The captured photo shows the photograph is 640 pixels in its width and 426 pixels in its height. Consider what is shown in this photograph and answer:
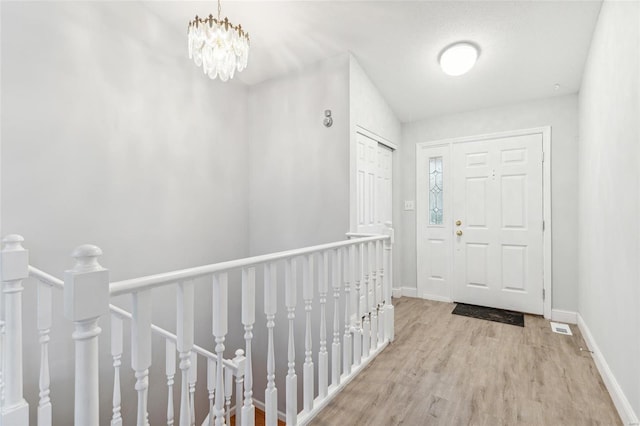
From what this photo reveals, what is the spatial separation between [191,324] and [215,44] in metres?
1.72

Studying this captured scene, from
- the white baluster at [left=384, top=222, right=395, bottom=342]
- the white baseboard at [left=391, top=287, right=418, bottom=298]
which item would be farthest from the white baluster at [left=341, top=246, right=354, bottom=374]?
the white baseboard at [left=391, top=287, right=418, bottom=298]

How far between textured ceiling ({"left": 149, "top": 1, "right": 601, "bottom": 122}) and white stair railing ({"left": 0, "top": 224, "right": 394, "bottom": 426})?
1.65 m

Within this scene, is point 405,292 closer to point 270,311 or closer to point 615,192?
point 615,192

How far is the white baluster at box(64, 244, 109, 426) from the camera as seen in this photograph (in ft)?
2.56

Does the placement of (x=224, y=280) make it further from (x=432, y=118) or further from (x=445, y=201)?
(x=432, y=118)

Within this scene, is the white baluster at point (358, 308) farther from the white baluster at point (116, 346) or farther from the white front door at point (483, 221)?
the white front door at point (483, 221)

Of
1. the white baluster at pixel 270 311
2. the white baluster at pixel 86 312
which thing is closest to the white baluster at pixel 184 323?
the white baluster at pixel 86 312

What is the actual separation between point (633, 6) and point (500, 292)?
276 cm

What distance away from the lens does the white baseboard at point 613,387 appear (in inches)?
60.5

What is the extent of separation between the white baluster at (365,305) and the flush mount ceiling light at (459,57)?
1.74 meters

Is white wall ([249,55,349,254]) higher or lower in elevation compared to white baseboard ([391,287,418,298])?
higher

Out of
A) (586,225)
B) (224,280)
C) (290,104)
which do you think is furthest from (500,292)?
(224,280)

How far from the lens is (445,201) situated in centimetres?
376

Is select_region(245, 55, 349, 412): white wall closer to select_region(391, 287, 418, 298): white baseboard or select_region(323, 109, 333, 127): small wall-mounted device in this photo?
select_region(323, 109, 333, 127): small wall-mounted device
